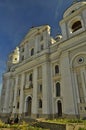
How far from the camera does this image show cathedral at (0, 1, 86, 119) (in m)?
17.6

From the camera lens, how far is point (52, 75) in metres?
23.1

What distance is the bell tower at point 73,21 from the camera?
21355 millimetres

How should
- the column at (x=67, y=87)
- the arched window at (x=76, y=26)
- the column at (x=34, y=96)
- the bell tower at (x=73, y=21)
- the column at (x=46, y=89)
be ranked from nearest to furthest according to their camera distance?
the column at (x=67, y=87) < the column at (x=46, y=89) < the bell tower at (x=73, y=21) < the column at (x=34, y=96) < the arched window at (x=76, y=26)

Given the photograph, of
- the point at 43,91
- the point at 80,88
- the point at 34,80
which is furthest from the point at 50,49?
the point at 80,88

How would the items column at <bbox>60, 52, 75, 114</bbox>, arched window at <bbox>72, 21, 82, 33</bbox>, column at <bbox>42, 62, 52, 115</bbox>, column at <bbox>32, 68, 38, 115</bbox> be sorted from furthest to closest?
arched window at <bbox>72, 21, 82, 33</bbox>
column at <bbox>32, 68, 38, 115</bbox>
column at <bbox>42, 62, 52, 115</bbox>
column at <bbox>60, 52, 75, 114</bbox>

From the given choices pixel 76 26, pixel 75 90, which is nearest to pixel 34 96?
pixel 75 90

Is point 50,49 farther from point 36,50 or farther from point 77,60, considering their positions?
point 77,60

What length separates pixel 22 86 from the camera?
27703 millimetres

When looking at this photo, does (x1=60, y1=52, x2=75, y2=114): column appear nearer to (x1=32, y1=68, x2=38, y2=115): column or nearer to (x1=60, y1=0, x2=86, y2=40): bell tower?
(x1=60, y1=0, x2=86, y2=40): bell tower

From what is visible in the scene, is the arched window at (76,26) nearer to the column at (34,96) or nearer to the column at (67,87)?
the column at (67,87)

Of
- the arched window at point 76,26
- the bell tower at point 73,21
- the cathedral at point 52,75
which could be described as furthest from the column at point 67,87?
the arched window at point 76,26

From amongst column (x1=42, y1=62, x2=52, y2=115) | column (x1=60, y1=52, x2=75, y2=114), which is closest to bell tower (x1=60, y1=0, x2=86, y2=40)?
column (x1=60, y1=52, x2=75, y2=114)

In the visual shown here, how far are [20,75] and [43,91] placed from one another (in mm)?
9688

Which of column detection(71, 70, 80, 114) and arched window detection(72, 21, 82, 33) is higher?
arched window detection(72, 21, 82, 33)
